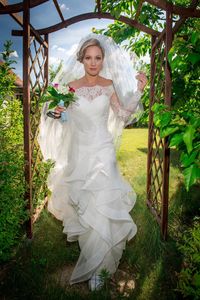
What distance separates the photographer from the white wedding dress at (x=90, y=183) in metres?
3.56

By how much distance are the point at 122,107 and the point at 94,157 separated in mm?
934

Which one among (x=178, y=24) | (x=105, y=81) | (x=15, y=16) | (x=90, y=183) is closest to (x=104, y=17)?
(x=105, y=81)

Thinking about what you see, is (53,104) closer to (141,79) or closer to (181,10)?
(141,79)

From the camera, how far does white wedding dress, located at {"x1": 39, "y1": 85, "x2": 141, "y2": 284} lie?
3561 mm

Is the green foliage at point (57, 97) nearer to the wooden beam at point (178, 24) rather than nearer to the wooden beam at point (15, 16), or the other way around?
the wooden beam at point (15, 16)

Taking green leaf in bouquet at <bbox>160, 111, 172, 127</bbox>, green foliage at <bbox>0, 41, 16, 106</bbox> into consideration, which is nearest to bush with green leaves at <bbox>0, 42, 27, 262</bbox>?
green foliage at <bbox>0, 41, 16, 106</bbox>

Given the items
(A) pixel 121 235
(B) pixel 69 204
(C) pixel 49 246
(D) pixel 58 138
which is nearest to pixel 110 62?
(D) pixel 58 138

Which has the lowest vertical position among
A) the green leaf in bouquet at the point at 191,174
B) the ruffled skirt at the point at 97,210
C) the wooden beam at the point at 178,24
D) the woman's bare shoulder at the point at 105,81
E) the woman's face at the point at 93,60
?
the ruffled skirt at the point at 97,210

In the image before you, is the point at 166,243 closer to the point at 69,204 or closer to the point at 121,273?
the point at 121,273

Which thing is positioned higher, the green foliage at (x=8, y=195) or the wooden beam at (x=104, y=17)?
the wooden beam at (x=104, y=17)

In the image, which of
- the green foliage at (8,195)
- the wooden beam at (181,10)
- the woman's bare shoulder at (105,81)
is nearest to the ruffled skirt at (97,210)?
the green foliage at (8,195)

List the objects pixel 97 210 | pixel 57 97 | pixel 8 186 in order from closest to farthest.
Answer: pixel 8 186
pixel 97 210
pixel 57 97

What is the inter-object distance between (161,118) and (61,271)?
2635mm

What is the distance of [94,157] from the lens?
13.2 feet
